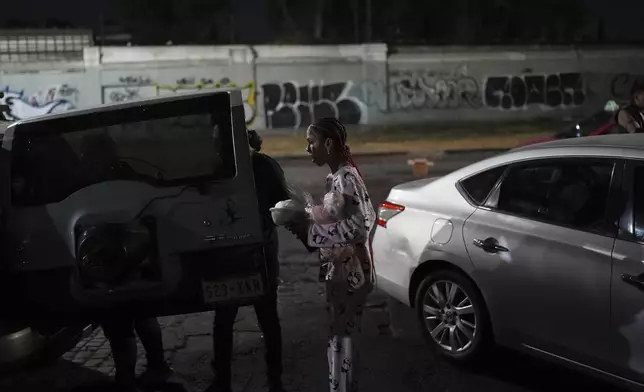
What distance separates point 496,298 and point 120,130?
2394mm

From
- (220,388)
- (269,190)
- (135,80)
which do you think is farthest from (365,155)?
(269,190)

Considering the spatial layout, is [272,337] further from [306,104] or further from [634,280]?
[306,104]

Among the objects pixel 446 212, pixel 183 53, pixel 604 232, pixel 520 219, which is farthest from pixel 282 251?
pixel 183 53

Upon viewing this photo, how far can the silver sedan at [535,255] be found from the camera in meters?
3.63

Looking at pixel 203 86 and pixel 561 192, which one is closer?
pixel 561 192

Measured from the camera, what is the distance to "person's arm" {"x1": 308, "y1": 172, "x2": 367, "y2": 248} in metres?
3.43

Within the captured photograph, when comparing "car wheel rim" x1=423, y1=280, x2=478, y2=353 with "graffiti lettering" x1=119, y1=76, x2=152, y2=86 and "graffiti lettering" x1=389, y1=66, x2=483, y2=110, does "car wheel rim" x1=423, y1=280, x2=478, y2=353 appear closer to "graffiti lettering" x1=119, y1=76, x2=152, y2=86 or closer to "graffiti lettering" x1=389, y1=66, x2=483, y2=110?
"graffiti lettering" x1=119, y1=76, x2=152, y2=86

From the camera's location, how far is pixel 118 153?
11.9 ft

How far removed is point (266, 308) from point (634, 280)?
77.1 inches

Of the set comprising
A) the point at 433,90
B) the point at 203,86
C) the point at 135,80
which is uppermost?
the point at 135,80

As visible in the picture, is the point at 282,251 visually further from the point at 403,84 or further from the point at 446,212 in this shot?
the point at 403,84

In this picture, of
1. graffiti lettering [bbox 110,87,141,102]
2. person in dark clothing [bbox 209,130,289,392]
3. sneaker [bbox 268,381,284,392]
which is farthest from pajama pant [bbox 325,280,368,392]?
graffiti lettering [bbox 110,87,141,102]

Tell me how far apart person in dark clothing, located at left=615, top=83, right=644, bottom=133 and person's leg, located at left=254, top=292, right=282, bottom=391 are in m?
4.06

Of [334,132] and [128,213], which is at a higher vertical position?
[334,132]
